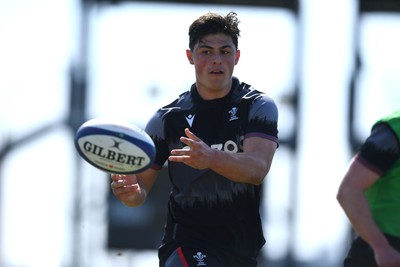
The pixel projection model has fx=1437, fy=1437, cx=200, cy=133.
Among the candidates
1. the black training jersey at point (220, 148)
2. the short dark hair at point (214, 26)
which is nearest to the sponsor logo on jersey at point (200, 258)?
the black training jersey at point (220, 148)

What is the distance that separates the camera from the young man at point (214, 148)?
942cm

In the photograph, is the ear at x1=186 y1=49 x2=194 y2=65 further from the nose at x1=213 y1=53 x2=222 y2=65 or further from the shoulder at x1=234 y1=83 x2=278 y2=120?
the shoulder at x1=234 y1=83 x2=278 y2=120

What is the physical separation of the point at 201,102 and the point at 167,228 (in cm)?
88

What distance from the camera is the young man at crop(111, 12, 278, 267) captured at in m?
9.42

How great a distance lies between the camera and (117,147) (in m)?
9.20

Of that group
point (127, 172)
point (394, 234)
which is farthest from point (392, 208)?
point (127, 172)

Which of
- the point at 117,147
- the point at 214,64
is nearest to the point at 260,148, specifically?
the point at 214,64

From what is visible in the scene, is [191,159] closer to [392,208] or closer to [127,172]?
[127,172]

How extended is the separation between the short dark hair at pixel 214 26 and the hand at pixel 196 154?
3.61 ft

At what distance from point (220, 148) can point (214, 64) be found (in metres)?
0.59

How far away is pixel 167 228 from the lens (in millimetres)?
9711

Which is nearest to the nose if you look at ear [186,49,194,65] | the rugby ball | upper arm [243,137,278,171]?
ear [186,49,194,65]

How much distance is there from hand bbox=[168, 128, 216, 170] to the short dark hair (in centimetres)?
110

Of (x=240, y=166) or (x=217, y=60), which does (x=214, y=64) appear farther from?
(x=240, y=166)
